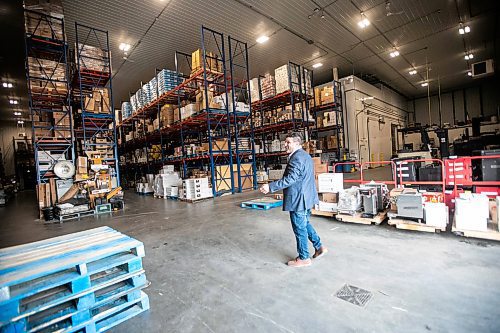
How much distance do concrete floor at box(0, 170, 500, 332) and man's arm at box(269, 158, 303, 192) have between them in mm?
1105

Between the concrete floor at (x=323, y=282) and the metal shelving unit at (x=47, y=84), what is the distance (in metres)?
7.28

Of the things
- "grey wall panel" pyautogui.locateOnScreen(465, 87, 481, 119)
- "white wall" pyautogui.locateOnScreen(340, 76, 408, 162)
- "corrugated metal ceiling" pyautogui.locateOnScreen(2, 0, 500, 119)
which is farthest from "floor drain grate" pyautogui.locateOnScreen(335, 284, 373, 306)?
"grey wall panel" pyautogui.locateOnScreen(465, 87, 481, 119)

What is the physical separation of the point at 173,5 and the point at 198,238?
30.8 ft

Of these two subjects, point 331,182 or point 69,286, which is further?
point 331,182

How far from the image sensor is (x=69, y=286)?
211 cm

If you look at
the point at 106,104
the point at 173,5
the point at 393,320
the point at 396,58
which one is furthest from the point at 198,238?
the point at 396,58

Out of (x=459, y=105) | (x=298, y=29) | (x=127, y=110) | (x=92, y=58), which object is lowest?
(x=127, y=110)

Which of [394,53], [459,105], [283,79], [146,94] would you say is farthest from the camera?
[459,105]

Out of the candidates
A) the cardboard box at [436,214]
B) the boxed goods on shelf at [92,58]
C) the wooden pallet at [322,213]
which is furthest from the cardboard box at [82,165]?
the cardboard box at [436,214]

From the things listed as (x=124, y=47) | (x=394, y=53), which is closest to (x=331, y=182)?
(x=124, y=47)

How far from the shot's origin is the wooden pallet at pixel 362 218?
4.72 metres

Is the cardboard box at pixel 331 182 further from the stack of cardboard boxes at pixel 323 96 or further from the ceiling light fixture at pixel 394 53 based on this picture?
the ceiling light fixture at pixel 394 53

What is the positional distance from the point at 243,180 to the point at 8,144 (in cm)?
3027

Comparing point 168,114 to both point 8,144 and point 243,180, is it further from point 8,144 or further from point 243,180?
point 8,144
